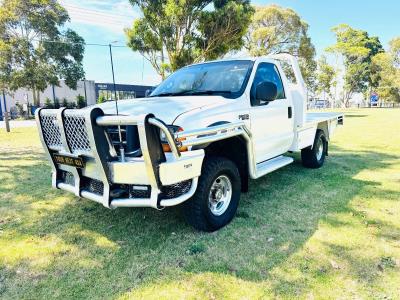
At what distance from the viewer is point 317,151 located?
6.72 m

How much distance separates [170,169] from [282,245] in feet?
4.95

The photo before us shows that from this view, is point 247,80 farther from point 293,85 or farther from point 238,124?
point 293,85

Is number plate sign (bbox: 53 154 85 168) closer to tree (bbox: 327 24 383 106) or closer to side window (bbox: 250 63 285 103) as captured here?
side window (bbox: 250 63 285 103)

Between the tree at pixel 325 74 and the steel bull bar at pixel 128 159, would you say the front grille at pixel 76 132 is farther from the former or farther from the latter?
the tree at pixel 325 74

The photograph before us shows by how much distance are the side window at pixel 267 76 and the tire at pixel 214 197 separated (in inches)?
48.4

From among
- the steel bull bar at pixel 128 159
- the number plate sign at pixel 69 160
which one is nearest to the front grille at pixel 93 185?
the steel bull bar at pixel 128 159

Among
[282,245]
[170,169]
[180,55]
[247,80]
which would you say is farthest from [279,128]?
[180,55]

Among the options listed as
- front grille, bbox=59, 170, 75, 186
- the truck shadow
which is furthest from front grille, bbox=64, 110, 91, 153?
the truck shadow

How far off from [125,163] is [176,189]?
575 mm

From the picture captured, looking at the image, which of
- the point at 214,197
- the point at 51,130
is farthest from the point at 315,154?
the point at 51,130

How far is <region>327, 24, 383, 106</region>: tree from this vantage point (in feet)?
132

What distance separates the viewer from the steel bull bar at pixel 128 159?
2.85 meters

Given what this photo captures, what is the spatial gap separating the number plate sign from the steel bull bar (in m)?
0.03

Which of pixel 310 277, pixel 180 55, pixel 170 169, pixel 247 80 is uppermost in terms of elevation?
pixel 180 55
